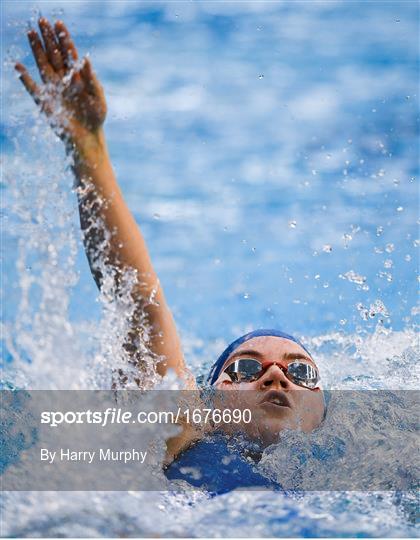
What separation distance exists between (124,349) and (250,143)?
6565 mm

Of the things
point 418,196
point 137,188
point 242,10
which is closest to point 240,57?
point 242,10

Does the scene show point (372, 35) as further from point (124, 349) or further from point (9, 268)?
point (124, 349)

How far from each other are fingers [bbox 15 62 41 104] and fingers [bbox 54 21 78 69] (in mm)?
158

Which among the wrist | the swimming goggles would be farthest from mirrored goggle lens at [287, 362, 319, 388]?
the wrist

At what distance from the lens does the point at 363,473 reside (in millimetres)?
3490

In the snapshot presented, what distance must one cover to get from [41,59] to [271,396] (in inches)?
77.6

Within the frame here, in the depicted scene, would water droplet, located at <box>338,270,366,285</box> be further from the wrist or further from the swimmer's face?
the wrist

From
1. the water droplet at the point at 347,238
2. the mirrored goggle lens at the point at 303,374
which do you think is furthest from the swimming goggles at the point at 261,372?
the water droplet at the point at 347,238

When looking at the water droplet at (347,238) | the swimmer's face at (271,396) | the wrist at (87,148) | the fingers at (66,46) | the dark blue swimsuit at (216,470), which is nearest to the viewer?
the fingers at (66,46)

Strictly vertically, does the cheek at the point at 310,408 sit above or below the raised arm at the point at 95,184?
below

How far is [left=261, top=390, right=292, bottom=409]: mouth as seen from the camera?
357 centimetres

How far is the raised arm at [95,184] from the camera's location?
2906 mm

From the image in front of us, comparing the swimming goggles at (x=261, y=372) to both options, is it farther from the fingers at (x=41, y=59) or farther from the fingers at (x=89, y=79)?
the fingers at (x=41, y=59)

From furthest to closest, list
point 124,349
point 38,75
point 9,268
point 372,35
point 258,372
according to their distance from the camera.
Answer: point 372,35, point 9,268, point 258,372, point 124,349, point 38,75
